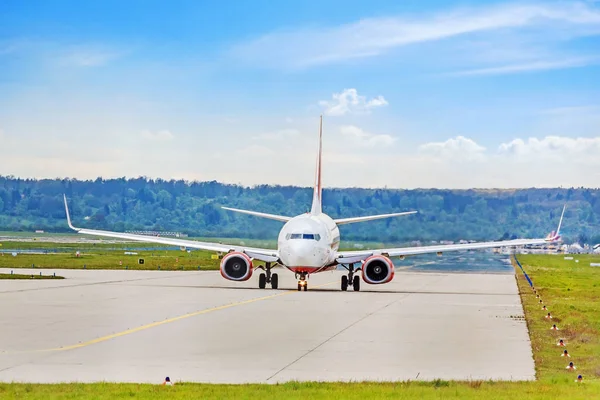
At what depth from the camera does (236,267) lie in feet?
170

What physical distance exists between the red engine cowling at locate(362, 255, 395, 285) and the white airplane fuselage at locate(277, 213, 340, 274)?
203cm

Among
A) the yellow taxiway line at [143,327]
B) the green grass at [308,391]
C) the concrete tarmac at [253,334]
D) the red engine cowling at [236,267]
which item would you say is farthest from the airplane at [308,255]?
the green grass at [308,391]

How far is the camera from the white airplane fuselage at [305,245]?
48094 millimetres

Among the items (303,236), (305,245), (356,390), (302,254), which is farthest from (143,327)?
(303,236)

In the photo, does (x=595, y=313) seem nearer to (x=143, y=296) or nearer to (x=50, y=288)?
(x=143, y=296)

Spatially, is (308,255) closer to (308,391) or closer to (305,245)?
(305,245)

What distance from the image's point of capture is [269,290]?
5066 centimetres

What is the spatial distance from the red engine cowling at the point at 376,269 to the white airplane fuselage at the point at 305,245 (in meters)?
2.03

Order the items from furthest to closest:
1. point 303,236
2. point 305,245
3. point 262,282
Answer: point 262,282
point 303,236
point 305,245

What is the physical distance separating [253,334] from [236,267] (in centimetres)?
2258

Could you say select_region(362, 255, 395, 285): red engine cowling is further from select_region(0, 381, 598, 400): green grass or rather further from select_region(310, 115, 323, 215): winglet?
select_region(0, 381, 598, 400): green grass

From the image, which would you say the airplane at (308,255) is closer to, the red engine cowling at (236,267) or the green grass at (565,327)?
the red engine cowling at (236,267)

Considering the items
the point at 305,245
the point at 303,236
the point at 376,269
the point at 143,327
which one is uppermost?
the point at 303,236

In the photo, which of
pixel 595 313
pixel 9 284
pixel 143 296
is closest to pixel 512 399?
pixel 595 313
